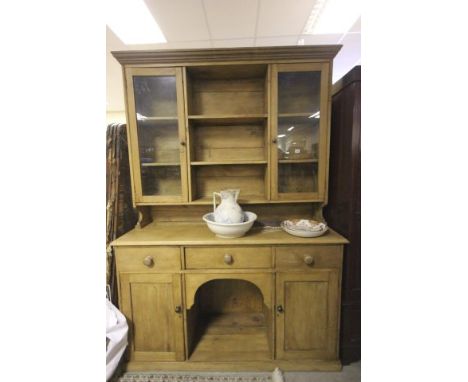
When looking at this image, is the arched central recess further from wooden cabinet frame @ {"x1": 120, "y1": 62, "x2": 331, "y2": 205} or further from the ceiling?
the ceiling

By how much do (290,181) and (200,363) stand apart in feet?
4.11

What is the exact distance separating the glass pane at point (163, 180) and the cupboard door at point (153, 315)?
519 mm

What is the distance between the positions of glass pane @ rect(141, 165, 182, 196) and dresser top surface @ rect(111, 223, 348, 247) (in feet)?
0.86

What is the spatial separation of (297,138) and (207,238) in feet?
2.81

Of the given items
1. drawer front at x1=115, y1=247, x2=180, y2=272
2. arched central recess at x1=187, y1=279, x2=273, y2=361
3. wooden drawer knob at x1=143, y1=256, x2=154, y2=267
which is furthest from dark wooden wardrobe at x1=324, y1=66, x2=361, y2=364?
wooden drawer knob at x1=143, y1=256, x2=154, y2=267

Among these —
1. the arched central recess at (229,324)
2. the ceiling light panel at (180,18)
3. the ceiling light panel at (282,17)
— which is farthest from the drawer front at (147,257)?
the ceiling light panel at (282,17)

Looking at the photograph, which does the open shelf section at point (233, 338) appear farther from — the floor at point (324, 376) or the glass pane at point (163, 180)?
the glass pane at point (163, 180)

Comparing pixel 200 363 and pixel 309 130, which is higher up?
pixel 309 130

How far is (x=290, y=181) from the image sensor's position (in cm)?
126

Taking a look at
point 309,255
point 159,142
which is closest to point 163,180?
point 159,142

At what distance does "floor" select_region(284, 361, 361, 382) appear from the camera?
1.08 metres
